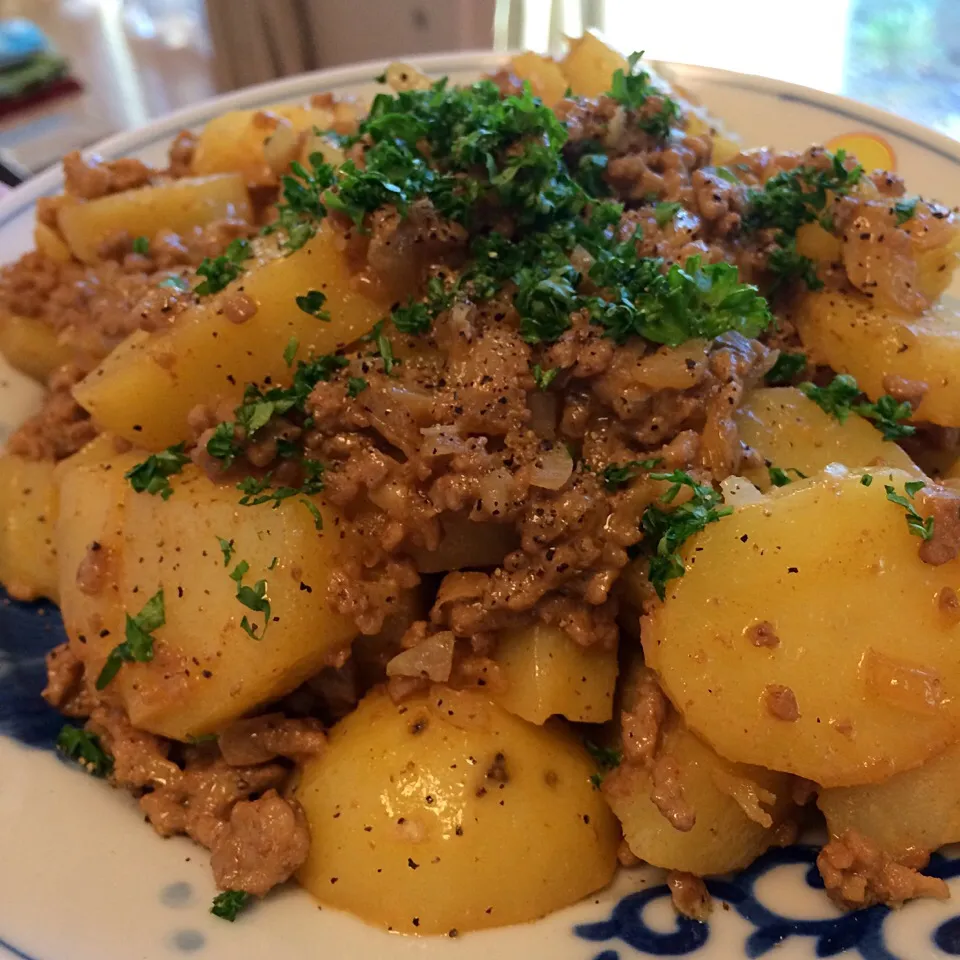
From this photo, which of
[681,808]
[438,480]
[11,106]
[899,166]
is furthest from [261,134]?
[11,106]

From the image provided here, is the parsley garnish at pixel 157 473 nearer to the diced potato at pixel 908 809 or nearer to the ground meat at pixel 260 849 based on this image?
the ground meat at pixel 260 849

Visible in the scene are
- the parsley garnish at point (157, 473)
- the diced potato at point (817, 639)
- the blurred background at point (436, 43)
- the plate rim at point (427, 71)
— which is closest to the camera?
the diced potato at point (817, 639)

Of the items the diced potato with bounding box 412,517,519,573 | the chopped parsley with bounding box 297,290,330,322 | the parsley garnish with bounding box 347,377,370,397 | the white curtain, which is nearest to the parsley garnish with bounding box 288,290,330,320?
the chopped parsley with bounding box 297,290,330,322

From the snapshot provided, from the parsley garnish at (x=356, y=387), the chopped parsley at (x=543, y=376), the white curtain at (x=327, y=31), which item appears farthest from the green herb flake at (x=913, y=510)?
the white curtain at (x=327, y=31)

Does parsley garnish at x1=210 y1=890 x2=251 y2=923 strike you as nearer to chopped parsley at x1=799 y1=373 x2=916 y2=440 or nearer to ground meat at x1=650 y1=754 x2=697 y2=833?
ground meat at x1=650 y1=754 x2=697 y2=833

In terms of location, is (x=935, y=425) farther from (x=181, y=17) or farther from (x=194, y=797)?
(x=181, y=17)

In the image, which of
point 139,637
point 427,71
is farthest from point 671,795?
point 427,71
